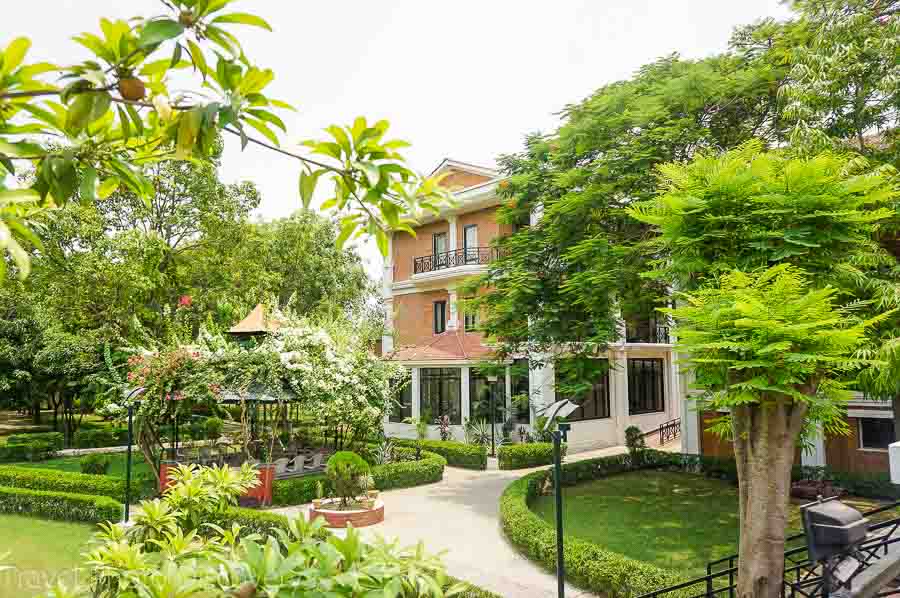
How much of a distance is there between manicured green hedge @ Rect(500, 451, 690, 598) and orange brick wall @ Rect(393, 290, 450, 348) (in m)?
14.0

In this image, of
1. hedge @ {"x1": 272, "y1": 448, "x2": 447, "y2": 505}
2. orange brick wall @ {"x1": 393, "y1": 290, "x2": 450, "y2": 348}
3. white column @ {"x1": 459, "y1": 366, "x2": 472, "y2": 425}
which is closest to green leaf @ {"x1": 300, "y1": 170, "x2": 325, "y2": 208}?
hedge @ {"x1": 272, "y1": 448, "x2": 447, "y2": 505}

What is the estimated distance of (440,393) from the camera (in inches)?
1038

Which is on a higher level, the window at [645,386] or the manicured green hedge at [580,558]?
the window at [645,386]

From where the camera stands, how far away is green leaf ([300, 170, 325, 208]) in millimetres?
1963

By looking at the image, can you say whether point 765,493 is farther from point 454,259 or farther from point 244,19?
point 454,259

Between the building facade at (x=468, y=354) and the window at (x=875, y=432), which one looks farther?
the building facade at (x=468, y=354)

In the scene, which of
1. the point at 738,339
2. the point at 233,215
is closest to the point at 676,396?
the point at 233,215

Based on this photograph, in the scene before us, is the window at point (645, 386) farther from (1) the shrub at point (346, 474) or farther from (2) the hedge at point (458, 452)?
(1) the shrub at point (346, 474)

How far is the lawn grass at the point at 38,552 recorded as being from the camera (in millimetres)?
8984

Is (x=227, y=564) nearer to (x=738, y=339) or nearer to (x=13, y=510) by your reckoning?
Result: (x=738, y=339)

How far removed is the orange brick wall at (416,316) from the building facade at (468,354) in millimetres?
51

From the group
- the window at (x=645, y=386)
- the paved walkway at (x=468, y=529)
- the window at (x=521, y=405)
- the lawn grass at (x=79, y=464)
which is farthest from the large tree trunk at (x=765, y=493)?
the window at (x=645, y=386)

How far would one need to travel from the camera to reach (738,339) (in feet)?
22.0

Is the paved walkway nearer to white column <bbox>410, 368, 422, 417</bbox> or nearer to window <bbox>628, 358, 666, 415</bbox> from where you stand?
white column <bbox>410, 368, 422, 417</bbox>
